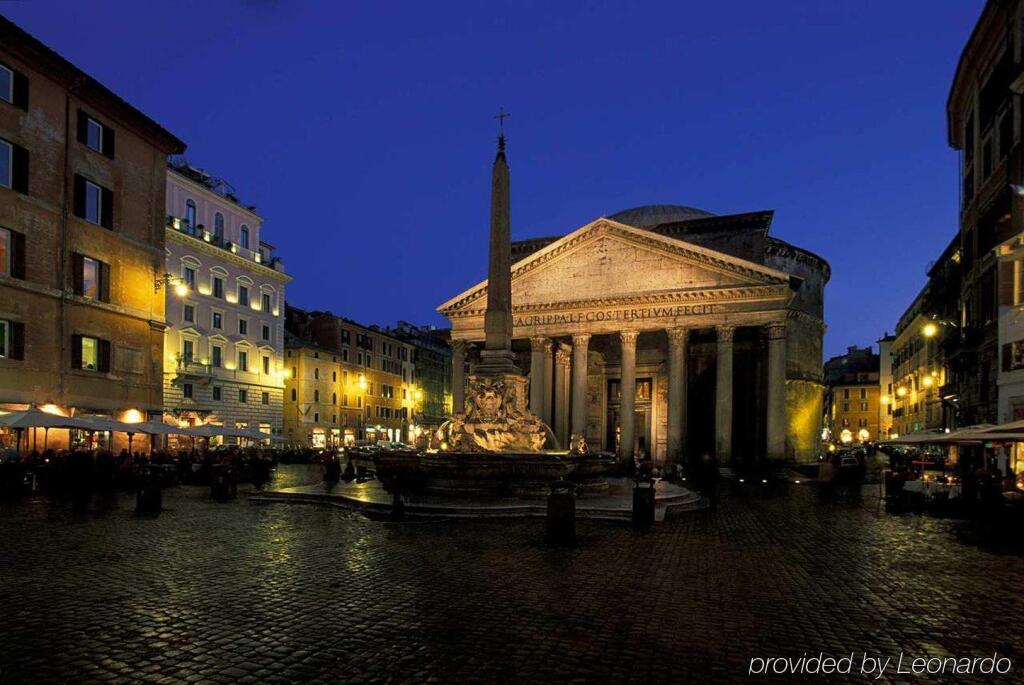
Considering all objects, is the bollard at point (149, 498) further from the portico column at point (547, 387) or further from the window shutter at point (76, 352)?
the portico column at point (547, 387)

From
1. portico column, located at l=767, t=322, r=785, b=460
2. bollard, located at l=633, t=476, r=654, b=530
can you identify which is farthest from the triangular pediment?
bollard, located at l=633, t=476, r=654, b=530

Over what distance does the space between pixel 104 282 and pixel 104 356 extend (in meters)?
2.65

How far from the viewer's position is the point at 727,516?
16.8 m

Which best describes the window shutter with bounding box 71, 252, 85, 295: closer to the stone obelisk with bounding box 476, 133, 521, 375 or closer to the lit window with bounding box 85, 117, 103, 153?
the lit window with bounding box 85, 117, 103, 153

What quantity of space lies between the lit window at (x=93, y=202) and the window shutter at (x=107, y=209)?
0.09m

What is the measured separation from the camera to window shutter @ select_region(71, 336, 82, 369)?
1009 inches

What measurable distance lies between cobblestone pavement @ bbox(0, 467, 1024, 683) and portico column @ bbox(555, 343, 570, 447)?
28443mm

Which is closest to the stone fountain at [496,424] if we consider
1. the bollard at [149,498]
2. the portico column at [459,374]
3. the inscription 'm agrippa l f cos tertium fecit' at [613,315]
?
the bollard at [149,498]

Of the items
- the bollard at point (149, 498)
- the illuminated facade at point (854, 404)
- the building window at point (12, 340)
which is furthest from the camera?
the illuminated facade at point (854, 404)

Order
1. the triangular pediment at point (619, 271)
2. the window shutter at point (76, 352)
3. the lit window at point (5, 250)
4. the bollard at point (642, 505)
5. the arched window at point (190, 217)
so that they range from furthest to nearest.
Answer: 1. the arched window at point (190, 217)
2. the triangular pediment at point (619, 271)
3. the window shutter at point (76, 352)
4. the lit window at point (5, 250)
5. the bollard at point (642, 505)

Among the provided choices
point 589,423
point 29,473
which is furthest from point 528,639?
point 589,423

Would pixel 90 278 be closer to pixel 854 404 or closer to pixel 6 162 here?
pixel 6 162

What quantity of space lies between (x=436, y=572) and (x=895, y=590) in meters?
5.44

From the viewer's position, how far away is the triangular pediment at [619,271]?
118 ft
